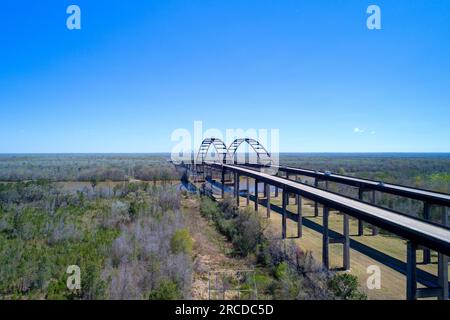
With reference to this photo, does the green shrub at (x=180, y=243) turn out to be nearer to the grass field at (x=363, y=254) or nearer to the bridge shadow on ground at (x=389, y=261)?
the grass field at (x=363, y=254)

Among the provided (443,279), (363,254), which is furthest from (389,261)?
(443,279)

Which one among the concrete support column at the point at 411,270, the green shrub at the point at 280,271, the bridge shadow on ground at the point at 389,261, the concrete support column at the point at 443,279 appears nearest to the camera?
the concrete support column at the point at 411,270

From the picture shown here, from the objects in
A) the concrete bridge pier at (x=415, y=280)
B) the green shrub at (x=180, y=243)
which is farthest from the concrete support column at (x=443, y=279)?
the green shrub at (x=180, y=243)

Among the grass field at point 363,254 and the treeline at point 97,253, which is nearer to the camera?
the treeline at point 97,253

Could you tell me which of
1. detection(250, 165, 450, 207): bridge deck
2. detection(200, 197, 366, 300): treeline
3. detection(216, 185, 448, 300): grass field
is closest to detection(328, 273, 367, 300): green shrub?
detection(200, 197, 366, 300): treeline

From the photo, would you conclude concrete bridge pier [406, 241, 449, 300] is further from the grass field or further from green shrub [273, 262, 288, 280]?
green shrub [273, 262, 288, 280]
